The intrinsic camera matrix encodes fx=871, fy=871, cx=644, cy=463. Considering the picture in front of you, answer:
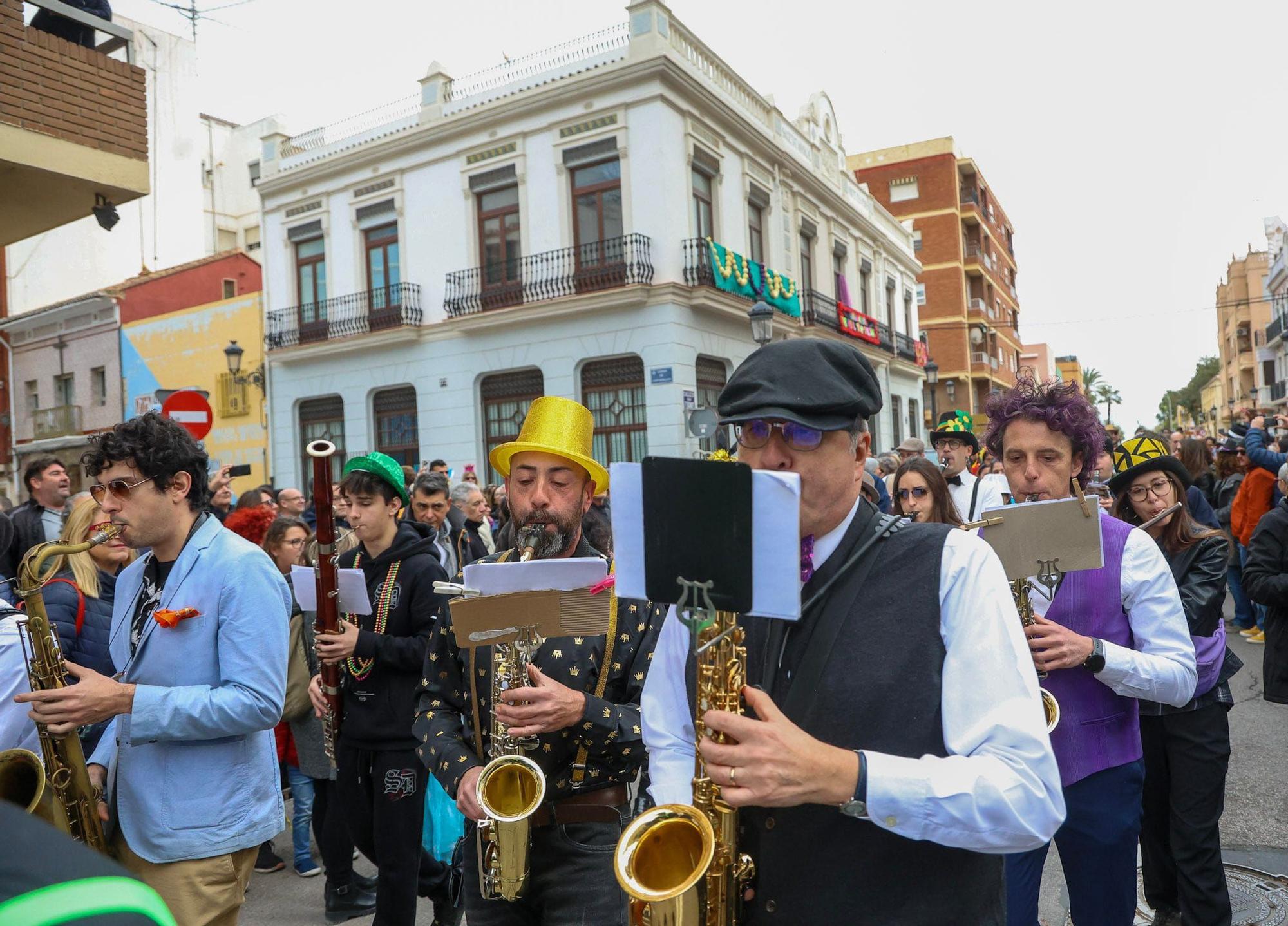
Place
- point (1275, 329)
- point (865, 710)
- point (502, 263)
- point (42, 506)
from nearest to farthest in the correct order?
1. point (865, 710)
2. point (42, 506)
3. point (502, 263)
4. point (1275, 329)

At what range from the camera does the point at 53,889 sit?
2.40 ft

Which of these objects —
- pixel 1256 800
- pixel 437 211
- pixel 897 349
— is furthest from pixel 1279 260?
pixel 1256 800

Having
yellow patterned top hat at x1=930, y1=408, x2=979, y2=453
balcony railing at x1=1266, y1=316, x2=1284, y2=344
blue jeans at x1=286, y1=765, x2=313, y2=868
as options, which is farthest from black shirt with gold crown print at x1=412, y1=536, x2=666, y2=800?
balcony railing at x1=1266, y1=316, x2=1284, y2=344

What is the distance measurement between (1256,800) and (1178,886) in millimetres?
2255

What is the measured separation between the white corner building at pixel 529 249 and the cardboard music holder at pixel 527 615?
38.3 ft

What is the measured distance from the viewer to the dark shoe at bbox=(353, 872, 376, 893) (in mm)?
4645

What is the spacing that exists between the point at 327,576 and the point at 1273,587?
504 centimetres

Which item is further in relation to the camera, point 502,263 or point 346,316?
point 346,316

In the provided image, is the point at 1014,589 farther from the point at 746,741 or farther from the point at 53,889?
the point at 53,889

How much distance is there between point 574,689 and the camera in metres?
2.67

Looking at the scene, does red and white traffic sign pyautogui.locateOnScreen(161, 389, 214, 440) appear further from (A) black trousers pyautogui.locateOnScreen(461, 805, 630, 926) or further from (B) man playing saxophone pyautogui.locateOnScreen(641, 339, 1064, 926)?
(B) man playing saxophone pyautogui.locateOnScreen(641, 339, 1064, 926)

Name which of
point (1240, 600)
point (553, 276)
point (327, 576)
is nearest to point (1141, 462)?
point (327, 576)

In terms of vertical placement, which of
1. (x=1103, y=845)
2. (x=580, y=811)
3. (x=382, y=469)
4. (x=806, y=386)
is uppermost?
(x=806, y=386)

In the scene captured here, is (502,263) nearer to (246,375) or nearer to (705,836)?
(246,375)
